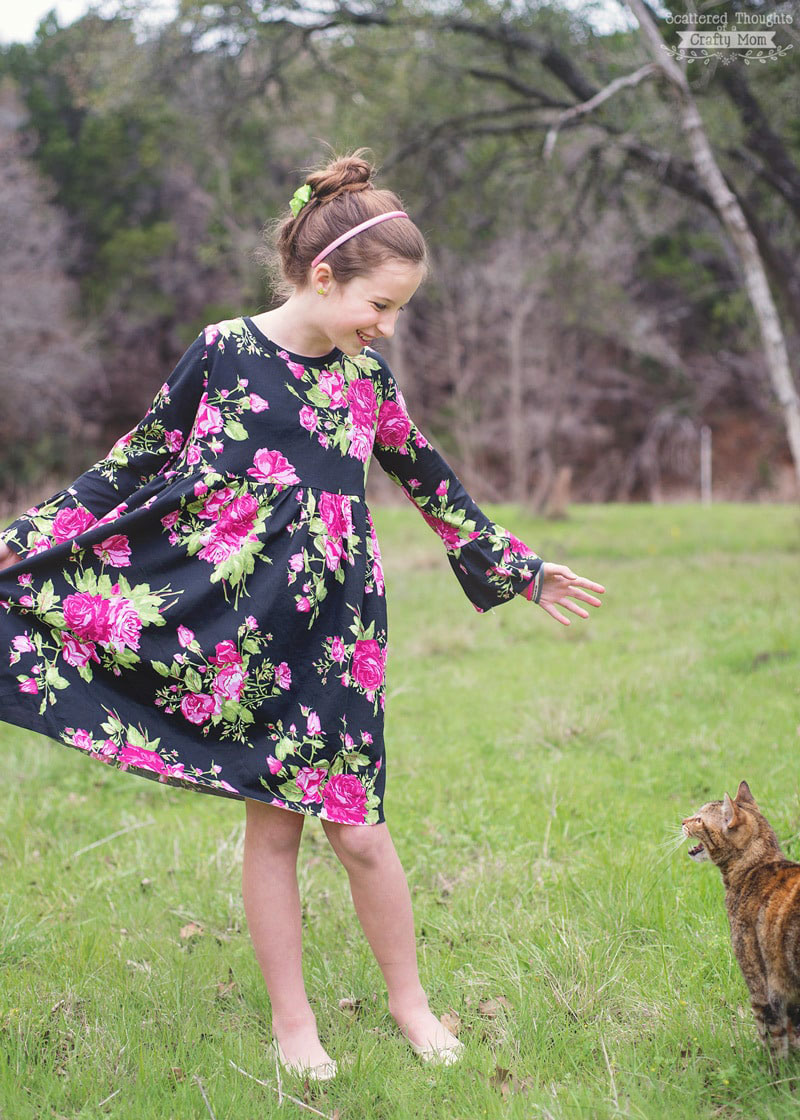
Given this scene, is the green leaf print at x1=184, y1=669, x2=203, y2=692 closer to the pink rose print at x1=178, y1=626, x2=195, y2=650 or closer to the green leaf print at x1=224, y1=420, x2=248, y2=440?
the pink rose print at x1=178, y1=626, x2=195, y2=650

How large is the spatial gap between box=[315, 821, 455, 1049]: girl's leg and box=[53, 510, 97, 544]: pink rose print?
3.00 feet

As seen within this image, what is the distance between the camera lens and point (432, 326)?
2817 centimetres

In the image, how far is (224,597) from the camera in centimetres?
237

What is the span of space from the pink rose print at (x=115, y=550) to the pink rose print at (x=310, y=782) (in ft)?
2.09

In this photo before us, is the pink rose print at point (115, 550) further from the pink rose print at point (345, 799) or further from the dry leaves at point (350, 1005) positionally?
the dry leaves at point (350, 1005)

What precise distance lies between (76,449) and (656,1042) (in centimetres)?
2396

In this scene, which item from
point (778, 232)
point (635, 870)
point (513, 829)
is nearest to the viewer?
point (635, 870)

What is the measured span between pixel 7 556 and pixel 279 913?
3.48ft

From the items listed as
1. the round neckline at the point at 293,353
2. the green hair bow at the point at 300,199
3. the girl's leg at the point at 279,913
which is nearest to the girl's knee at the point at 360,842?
the girl's leg at the point at 279,913

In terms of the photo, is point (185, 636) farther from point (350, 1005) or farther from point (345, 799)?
point (350, 1005)

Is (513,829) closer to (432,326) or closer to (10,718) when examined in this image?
(10,718)

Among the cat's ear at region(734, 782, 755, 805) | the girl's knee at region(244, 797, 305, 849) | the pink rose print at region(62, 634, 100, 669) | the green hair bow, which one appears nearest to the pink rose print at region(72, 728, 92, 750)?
the pink rose print at region(62, 634, 100, 669)

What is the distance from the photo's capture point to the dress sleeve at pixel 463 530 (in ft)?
9.02

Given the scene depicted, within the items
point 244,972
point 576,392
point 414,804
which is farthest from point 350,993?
point 576,392
